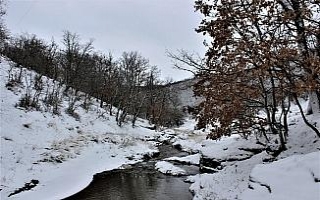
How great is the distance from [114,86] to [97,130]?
13614 mm

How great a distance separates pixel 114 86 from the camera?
4094 centimetres

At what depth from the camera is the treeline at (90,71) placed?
1320 inches

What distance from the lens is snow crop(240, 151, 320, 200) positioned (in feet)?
21.3

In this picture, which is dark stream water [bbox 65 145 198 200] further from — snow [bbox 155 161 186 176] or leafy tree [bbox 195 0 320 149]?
leafy tree [bbox 195 0 320 149]

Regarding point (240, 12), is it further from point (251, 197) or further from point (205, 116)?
point (251, 197)

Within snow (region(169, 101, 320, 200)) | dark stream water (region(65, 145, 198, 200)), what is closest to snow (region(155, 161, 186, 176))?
dark stream water (region(65, 145, 198, 200))

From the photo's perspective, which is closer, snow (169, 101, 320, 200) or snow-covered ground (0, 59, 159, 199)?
snow (169, 101, 320, 200)

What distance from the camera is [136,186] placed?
611 inches

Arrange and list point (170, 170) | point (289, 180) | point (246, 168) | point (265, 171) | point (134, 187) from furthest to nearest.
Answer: point (170, 170) < point (134, 187) < point (246, 168) < point (265, 171) < point (289, 180)

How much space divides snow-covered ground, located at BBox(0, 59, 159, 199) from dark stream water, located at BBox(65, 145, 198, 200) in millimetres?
708

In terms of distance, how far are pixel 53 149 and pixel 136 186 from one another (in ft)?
20.7

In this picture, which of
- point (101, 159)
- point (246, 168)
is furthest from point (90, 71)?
point (246, 168)

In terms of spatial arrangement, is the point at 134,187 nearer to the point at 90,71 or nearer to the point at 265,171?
the point at 265,171

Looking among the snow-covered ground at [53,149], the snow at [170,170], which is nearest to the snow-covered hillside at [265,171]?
the snow at [170,170]
